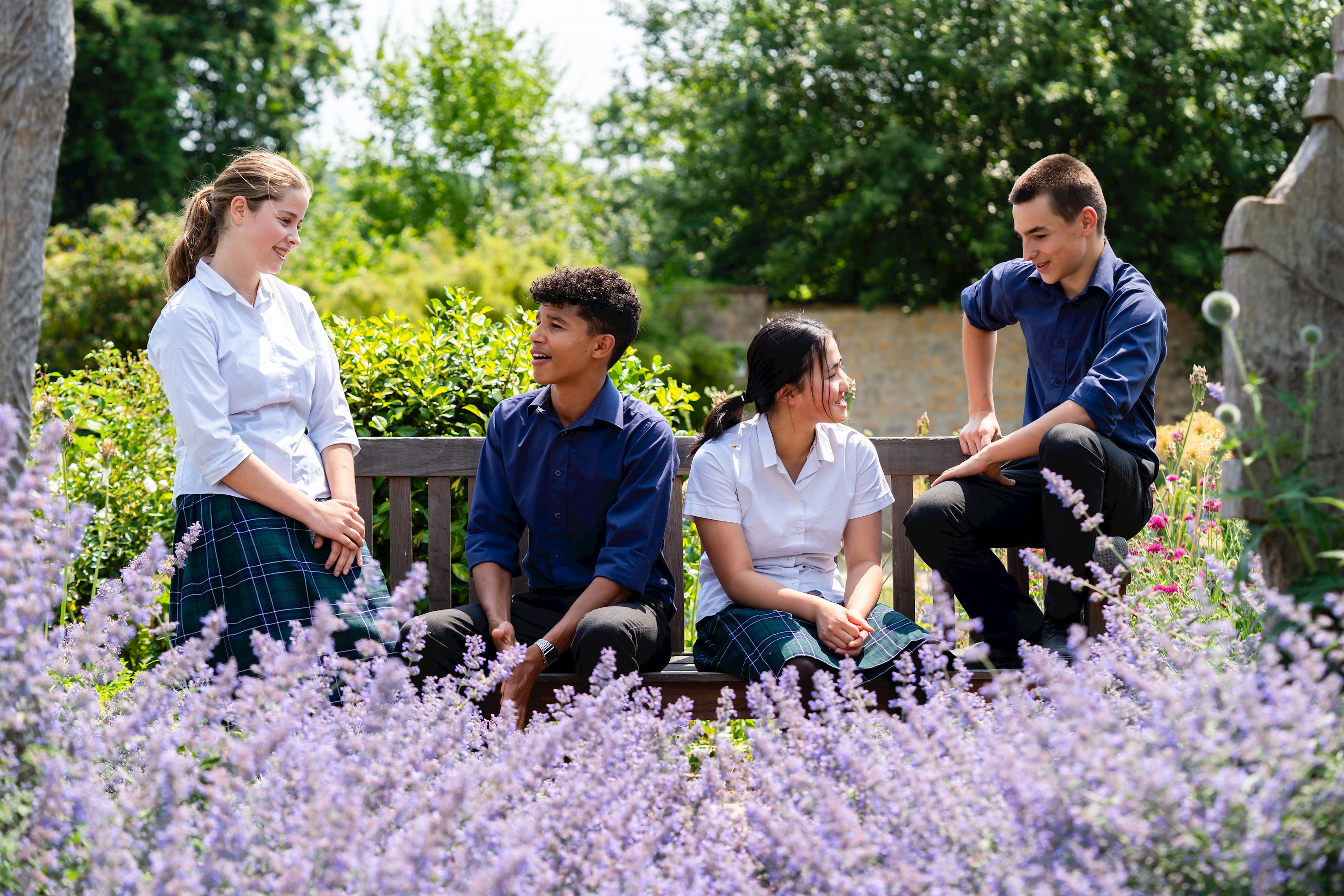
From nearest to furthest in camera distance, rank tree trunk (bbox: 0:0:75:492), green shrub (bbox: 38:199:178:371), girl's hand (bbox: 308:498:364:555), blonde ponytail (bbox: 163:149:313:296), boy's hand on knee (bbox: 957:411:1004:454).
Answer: tree trunk (bbox: 0:0:75:492) < girl's hand (bbox: 308:498:364:555) < blonde ponytail (bbox: 163:149:313:296) < boy's hand on knee (bbox: 957:411:1004:454) < green shrub (bbox: 38:199:178:371)

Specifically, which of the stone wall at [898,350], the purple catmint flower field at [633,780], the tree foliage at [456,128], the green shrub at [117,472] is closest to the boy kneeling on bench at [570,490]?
the purple catmint flower field at [633,780]

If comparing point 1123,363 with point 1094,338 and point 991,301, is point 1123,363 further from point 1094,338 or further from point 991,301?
point 991,301

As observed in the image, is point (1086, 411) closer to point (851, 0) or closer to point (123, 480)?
point (123, 480)

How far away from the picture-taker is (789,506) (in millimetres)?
2982

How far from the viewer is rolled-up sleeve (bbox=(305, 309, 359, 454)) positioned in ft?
9.66

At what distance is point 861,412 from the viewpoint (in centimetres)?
1480

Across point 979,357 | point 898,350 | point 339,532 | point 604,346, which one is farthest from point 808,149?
point 339,532

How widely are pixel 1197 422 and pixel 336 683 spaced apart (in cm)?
470

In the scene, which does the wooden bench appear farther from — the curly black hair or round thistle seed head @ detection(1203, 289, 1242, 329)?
round thistle seed head @ detection(1203, 289, 1242, 329)

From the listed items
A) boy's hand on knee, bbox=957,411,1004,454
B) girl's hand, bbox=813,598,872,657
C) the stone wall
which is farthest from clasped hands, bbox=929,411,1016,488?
the stone wall

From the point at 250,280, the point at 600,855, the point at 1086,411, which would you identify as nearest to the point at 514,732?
the point at 600,855

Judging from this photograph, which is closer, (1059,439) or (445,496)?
(1059,439)

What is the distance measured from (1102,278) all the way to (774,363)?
101cm

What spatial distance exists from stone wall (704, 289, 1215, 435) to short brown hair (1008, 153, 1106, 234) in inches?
448
